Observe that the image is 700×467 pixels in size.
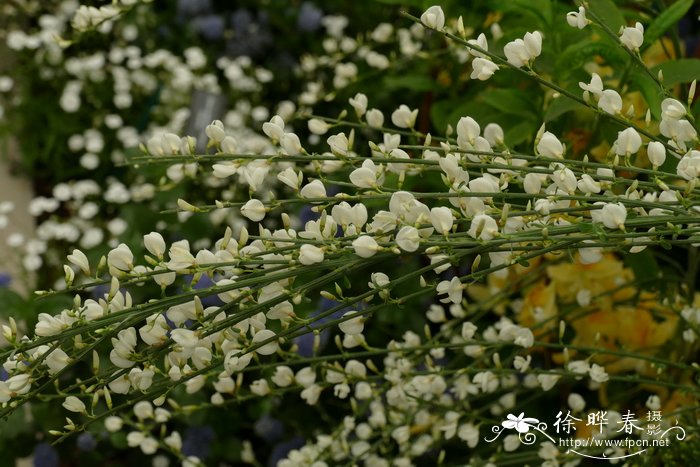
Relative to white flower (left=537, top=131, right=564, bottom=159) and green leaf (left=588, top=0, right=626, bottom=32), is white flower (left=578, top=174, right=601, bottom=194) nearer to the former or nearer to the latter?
white flower (left=537, top=131, right=564, bottom=159)

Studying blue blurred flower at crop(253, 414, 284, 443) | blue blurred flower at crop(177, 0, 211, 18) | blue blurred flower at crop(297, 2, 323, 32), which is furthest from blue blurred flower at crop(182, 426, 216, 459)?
blue blurred flower at crop(177, 0, 211, 18)

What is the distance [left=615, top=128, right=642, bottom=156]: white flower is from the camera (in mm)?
469

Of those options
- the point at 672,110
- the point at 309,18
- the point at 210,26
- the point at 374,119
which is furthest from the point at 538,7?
the point at 210,26

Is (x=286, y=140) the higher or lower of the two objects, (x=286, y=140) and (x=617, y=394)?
the higher

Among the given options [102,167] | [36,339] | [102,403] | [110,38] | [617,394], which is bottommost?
[102,167]

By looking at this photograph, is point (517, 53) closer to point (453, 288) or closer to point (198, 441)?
point (453, 288)

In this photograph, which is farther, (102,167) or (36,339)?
(102,167)

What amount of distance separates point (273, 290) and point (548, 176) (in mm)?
173

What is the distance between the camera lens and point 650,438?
0.64m

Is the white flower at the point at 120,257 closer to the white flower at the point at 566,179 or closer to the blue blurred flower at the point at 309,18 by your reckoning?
the white flower at the point at 566,179

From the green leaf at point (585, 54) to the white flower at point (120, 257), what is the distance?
1.21 feet

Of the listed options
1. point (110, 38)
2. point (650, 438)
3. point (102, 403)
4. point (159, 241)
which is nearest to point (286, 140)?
point (159, 241)

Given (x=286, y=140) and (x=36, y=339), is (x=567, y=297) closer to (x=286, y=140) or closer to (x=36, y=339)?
(x=286, y=140)

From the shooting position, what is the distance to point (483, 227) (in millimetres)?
428
